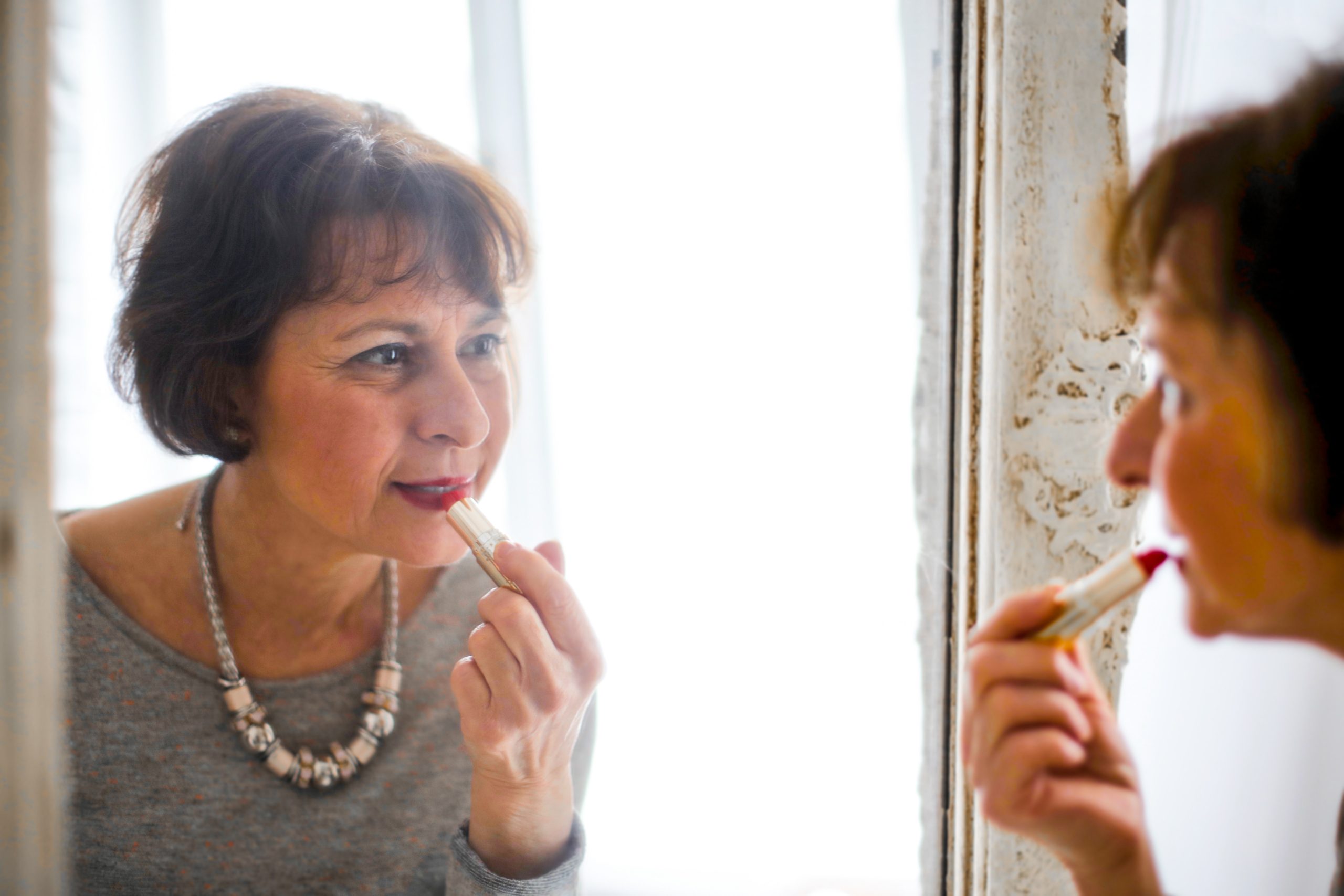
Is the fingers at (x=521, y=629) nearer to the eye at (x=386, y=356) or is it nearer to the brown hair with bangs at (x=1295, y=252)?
the eye at (x=386, y=356)

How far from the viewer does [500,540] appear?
605 mm

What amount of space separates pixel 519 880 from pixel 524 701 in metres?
0.17

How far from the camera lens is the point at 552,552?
2.15ft

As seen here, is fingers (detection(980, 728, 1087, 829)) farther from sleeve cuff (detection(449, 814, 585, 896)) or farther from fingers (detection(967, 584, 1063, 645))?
sleeve cuff (detection(449, 814, 585, 896))

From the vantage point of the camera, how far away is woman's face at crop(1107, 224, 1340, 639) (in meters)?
0.33

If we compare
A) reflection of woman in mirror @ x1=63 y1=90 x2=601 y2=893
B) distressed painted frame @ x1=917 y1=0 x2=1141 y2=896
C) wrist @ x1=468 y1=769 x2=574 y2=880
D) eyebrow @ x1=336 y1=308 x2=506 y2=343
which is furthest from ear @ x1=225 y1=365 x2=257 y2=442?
distressed painted frame @ x1=917 y1=0 x2=1141 y2=896

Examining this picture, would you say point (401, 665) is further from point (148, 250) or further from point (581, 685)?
point (148, 250)

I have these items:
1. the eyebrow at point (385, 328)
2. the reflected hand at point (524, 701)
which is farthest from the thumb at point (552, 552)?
the eyebrow at point (385, 328)

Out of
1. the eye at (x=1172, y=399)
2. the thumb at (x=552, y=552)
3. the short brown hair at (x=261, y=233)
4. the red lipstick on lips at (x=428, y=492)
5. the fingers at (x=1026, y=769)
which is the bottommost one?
the fingers at (x=1026, y=769)

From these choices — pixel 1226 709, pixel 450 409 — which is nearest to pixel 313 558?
pixel 450 409

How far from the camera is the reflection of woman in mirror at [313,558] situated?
2.14ft

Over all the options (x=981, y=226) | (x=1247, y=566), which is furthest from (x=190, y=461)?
(x=1247, y=566)

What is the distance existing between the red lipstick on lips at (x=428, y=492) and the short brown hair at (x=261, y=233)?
0.17 meters

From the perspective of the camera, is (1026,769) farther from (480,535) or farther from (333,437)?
(333,437)
